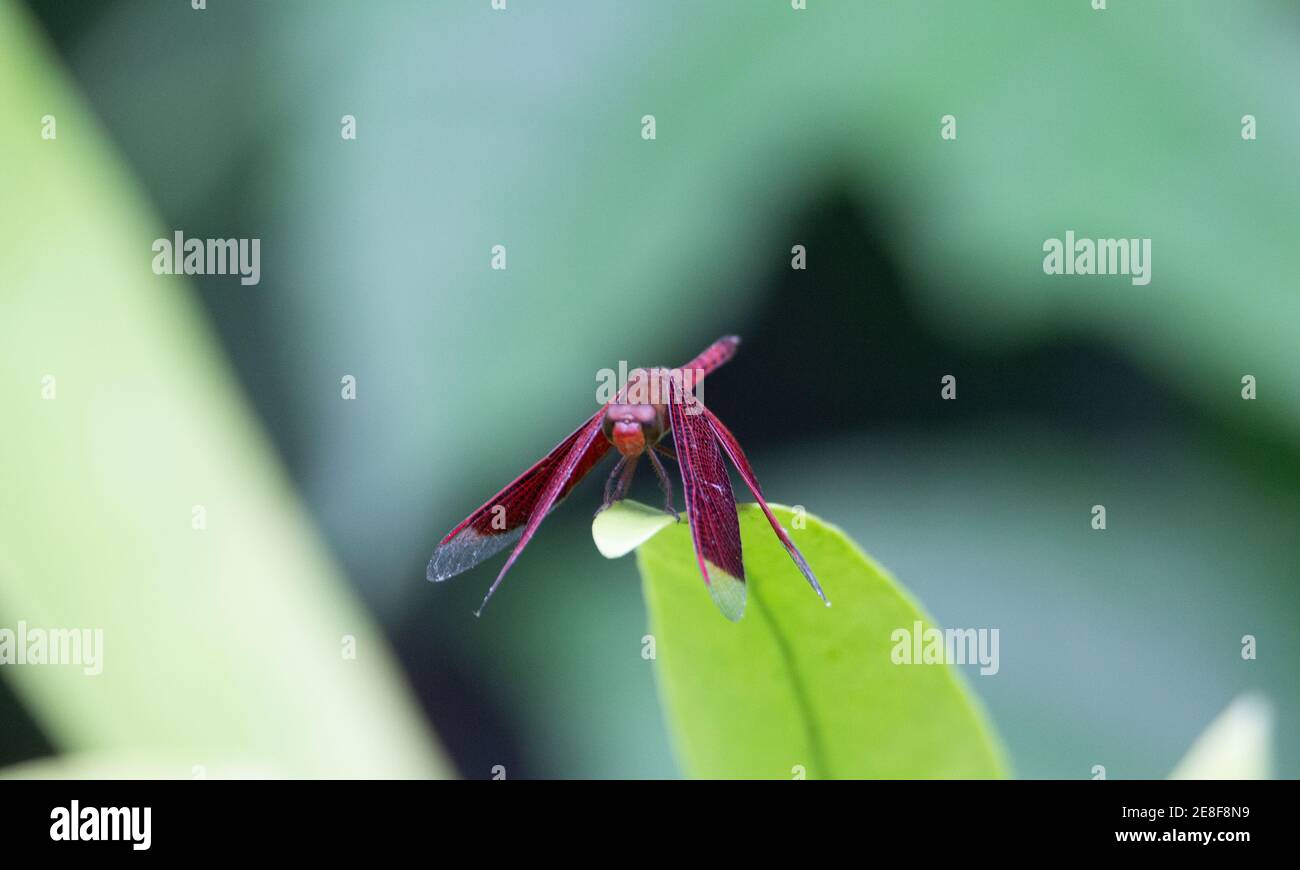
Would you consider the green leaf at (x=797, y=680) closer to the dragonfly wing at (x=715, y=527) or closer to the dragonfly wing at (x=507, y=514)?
the dragonfly wing at (x=715, y=527)

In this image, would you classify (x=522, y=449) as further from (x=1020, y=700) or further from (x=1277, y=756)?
(x=1277, y=756)

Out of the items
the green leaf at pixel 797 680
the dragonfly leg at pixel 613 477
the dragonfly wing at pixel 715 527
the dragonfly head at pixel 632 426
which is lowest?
the green leaf at pixel 797 680

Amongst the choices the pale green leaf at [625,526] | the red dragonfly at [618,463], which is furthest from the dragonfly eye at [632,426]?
the pale green leaf at [625,526]

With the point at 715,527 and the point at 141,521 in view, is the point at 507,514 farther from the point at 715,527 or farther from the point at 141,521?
the point at 141,521

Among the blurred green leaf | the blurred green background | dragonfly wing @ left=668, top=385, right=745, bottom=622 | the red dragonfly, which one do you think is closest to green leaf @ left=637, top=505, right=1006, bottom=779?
dragonfly wing @ left=668, top=385, right=745, bottom=622

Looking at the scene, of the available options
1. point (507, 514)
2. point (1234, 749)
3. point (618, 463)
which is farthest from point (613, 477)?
point (1234, 749)
